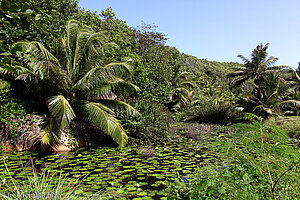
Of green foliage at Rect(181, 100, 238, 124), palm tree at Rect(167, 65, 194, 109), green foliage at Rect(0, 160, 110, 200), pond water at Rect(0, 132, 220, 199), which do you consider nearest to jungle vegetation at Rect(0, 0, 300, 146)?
pond water at Rect(0, 132, 220, 199)

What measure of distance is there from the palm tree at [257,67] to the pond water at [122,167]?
14224 millimetres

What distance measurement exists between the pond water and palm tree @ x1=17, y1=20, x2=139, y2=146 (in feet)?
3.06

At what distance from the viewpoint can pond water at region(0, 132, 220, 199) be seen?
370 cm

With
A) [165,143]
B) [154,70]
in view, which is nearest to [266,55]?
[154,70]

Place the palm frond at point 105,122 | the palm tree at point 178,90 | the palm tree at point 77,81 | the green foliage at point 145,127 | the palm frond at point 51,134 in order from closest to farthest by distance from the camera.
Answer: the palm frond at point 51,134 < the palm tree at point 77,81 < the palm frond at point 105,122 < the green foliage at point 145,127 < the palm tree at point 178,90

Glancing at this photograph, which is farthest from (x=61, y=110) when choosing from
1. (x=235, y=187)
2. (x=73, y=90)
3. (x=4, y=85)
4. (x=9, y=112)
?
(x=235, y=187)

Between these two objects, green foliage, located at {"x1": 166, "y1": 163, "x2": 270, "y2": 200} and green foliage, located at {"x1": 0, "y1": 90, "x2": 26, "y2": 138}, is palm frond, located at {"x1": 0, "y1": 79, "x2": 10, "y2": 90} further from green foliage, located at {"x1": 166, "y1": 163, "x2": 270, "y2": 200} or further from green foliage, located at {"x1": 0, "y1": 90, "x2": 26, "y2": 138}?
green foliage, located at {"x1": 166, "y1": 163, "x2": 270, "y2": 200}

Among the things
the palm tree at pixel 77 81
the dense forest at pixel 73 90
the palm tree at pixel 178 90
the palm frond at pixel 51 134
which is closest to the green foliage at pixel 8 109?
the dense forest at pixel 73 90

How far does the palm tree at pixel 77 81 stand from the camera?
671 cm

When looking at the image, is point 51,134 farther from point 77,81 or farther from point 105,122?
point 77,81

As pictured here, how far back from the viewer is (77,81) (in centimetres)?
805

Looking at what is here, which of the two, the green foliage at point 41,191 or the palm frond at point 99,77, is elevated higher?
the palm frond at point 99,77

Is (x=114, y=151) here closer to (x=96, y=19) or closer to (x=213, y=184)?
(x=213, y=184)

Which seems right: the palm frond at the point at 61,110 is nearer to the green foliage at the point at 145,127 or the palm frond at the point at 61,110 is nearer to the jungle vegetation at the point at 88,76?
the jungle vegetation at the point at 88,76
